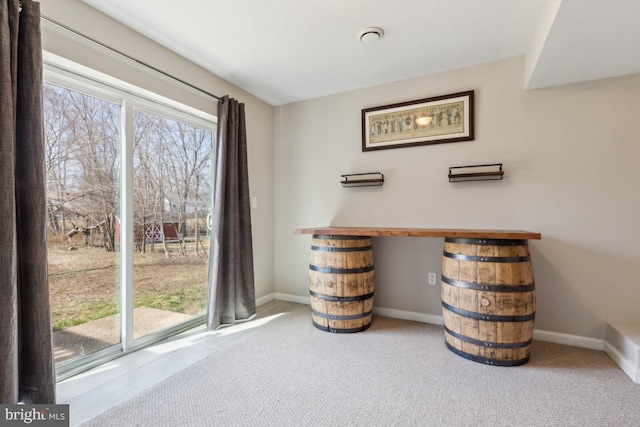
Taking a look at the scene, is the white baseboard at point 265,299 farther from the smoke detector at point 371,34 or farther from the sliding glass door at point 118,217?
the smoke detector at point 371,34

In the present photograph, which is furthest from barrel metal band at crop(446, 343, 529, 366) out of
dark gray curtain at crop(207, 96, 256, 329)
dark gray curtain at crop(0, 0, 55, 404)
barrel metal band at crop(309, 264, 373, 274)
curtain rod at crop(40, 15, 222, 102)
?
curtain rod at crop(40, 15, 222, 102)

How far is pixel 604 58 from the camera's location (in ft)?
5.96

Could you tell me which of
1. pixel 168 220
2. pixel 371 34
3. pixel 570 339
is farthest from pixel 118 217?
pixel 570 339

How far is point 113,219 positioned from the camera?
199 centimetres

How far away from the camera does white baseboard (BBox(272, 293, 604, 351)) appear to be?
2097 mm

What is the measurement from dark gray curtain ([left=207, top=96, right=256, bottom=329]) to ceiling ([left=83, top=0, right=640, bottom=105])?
0.53 m

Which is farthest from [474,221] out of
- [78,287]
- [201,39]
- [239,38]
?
[78,287]

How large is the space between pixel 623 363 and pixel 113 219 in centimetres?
344

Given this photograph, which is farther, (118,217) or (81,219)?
(118,217)

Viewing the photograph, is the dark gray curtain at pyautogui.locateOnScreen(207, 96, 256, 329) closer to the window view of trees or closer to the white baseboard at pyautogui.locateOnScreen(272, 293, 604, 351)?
the window view of trees

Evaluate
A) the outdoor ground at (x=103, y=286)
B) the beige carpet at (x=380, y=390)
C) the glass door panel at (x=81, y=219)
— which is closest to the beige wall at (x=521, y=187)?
the beige carpet at (x=380, y=390)

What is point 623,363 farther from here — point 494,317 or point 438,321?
point 438,321

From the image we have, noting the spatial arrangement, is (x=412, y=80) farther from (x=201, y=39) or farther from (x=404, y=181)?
(x=201, y=39)

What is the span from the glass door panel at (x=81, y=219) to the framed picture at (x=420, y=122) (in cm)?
209
